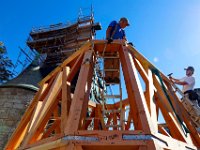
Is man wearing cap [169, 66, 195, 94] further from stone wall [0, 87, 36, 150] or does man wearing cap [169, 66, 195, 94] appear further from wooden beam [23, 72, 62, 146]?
stone wall [0, 87, 36, 150]

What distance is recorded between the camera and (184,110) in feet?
20.9

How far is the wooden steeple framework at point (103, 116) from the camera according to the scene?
4016 millimetres

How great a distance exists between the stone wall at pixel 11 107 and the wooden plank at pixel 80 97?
8.23m

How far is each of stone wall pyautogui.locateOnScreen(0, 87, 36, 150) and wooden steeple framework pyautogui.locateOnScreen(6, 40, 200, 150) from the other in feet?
18.9

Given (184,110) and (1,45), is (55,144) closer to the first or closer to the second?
(184,110)

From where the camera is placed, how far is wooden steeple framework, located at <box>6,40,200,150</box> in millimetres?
4016

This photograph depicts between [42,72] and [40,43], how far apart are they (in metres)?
6.19

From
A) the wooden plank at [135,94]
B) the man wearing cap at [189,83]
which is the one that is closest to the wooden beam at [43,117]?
the wooden plank at [135,94]

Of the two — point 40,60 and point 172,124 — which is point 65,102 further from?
point 40,60

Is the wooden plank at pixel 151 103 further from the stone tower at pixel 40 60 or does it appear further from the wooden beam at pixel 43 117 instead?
the stone tower at pixel 40 60

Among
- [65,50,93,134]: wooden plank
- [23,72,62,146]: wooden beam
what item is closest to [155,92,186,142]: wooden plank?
[65,50,93,134]: wooden plank

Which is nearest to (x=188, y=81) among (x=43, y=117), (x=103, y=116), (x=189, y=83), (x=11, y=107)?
(x=189, y=83)

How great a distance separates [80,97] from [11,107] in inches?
367

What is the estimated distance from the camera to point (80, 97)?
15.5ft
